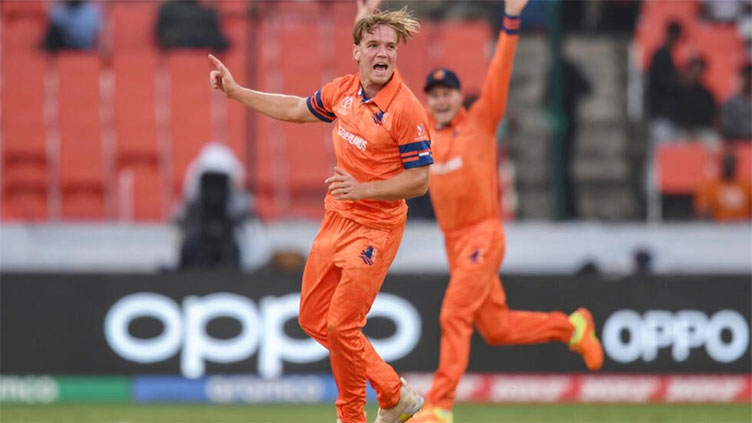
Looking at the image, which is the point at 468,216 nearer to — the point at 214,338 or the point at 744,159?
the point at 214,338

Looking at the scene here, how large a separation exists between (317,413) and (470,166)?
9.41 feet

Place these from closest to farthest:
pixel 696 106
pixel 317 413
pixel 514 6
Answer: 1. pixel 514 6
2. pixel 317 413
3. pixel 696 106

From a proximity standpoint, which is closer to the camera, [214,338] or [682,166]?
[214,338]

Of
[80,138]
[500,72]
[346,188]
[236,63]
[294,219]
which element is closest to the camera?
[346,188]

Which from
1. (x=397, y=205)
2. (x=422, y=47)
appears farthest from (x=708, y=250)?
(x=397, y=205)

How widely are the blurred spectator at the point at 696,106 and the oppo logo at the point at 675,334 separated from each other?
3432mm

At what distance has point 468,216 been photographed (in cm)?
967

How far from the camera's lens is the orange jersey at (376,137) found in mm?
7461

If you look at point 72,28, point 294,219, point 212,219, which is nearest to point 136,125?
point 72,28

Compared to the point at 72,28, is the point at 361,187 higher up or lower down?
lower down

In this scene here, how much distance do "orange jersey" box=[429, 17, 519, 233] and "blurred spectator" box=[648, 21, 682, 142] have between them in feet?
18.4

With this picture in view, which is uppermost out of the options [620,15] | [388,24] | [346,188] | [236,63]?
[620,15]

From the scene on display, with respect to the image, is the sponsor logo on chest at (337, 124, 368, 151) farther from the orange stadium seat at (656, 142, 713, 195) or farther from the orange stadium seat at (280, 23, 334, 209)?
the orange stadium seat at (656, 142, 713, 195)

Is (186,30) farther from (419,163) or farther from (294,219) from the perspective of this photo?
(419,163)
